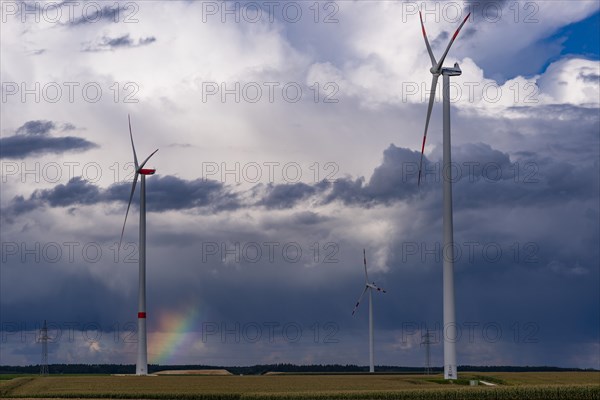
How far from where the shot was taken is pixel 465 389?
80812 millimetres

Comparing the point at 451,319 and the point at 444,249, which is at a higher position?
the point at 444,249

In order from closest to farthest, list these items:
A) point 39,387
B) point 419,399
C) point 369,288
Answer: point 419,399 → point 39,387 → point 369,288

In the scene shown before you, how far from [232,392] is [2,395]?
22.7 meters

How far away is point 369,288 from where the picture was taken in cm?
16262

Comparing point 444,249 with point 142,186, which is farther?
point 142,186

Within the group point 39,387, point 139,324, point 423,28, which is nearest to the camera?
point 423,28

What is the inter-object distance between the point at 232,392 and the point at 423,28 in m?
41.5

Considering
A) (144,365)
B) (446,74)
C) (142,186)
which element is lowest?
(144,365)

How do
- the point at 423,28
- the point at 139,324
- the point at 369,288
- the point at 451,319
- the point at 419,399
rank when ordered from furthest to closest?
the point at 369,288 < the point at 139,324 < the point at 423,28 < the point at 451,319 < the point at 419,399

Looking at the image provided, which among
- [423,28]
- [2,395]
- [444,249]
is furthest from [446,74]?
[2,395]

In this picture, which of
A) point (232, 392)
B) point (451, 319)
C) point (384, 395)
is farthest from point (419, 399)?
point (232, 392)

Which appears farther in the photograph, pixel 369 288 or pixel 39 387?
pixel 369 288

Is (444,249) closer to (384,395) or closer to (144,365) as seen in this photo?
(384,395)

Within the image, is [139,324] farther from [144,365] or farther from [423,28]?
[423,28]
